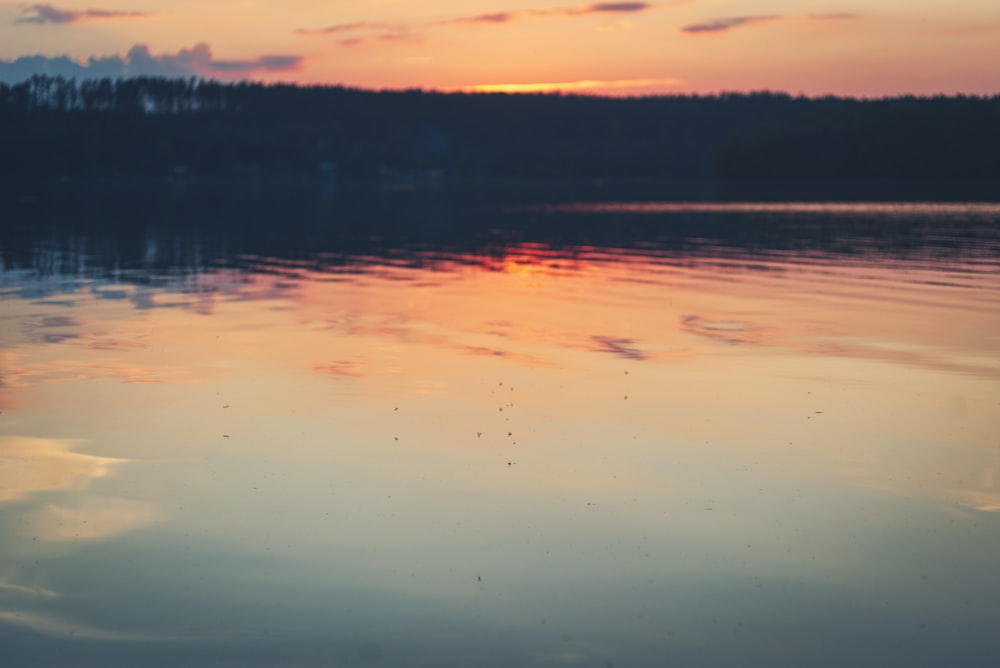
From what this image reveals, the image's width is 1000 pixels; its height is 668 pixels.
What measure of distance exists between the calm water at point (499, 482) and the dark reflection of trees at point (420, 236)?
14.7 metres

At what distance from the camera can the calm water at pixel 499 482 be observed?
945 centimetres

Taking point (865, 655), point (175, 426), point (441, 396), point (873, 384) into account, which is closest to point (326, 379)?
point (441, 396)

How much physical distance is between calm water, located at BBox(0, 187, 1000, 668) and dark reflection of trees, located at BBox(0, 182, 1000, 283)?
1470 centimetres

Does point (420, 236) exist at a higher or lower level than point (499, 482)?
higher

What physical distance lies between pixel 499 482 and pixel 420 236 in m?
50.0

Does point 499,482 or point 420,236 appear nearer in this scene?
point 499,482

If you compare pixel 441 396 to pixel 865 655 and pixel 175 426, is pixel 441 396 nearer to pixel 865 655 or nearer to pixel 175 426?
pixel 175 426

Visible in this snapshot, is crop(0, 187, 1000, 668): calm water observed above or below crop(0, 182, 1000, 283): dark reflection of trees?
below

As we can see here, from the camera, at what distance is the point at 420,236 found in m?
62.9

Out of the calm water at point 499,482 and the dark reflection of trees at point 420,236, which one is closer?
the calm water at point 499,482

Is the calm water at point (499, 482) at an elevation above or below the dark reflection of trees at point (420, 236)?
below

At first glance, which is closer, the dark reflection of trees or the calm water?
the calm water

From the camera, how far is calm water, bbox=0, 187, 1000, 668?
9445 mm

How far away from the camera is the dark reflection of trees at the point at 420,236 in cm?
4650
